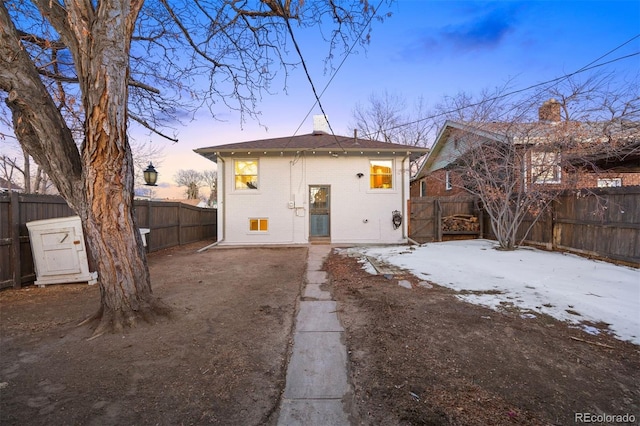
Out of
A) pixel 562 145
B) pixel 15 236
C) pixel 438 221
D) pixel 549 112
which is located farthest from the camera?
pixel 438 221

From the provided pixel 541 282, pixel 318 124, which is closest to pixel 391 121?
pixel 318 124

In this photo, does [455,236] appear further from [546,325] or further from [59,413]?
[59,413]

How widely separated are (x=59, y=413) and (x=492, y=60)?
1353cm

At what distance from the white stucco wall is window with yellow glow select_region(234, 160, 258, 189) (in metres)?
0.20

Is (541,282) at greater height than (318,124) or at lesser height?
lesser

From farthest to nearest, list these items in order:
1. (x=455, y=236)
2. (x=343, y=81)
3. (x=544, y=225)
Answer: (x=455, y=236) < (x=544, y=225) < (x=343, y=81)

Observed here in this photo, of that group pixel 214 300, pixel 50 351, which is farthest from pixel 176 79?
pixel 50 351

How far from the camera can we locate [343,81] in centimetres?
689

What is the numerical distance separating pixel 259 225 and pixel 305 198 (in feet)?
6.37

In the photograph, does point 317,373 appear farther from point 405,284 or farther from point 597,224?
point 597,224

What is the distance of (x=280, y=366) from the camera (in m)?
2.46

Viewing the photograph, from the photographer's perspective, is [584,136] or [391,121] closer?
[584,136]

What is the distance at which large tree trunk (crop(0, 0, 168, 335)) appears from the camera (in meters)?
2.87

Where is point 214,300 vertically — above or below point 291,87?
below
